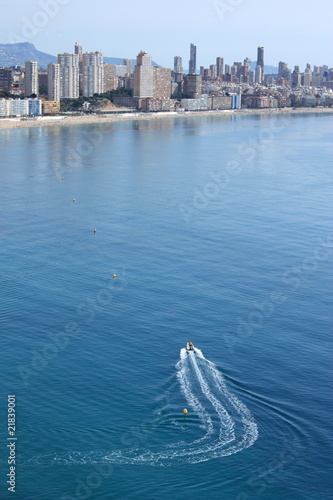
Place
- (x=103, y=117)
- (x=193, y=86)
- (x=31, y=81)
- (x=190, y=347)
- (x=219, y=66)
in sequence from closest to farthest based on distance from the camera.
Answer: (x=190, y=347) → (x=103, y=117) → (x=31, y=81) → (x=193, y=86) → (x=219, y=66)

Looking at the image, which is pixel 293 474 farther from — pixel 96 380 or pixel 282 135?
pixel 282 135

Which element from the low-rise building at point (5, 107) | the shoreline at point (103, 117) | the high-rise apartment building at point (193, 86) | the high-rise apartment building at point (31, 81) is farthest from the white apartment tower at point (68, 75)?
the high-rise apartment building at point (193, 86)

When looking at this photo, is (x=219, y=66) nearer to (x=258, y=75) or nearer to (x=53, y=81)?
(x=258, y=75)

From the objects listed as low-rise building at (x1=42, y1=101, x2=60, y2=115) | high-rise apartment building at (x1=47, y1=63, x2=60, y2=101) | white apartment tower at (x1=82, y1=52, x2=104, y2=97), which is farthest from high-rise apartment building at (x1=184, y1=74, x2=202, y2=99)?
low-rise building at (x1=42, y1=101, x2=60, y2=115)

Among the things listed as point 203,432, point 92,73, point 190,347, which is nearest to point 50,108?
point 92,73

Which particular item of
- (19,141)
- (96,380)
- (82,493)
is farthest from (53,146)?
(82,493)

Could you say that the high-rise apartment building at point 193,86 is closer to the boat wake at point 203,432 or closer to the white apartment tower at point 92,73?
the white apartment tower at point 92,73

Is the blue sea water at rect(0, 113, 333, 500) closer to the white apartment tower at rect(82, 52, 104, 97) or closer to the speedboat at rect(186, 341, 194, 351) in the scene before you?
the speedboat at rect(186, 341, 194, 351)
